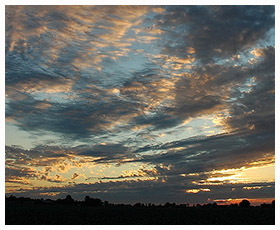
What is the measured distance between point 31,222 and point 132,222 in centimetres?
2168

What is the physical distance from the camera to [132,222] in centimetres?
6956
